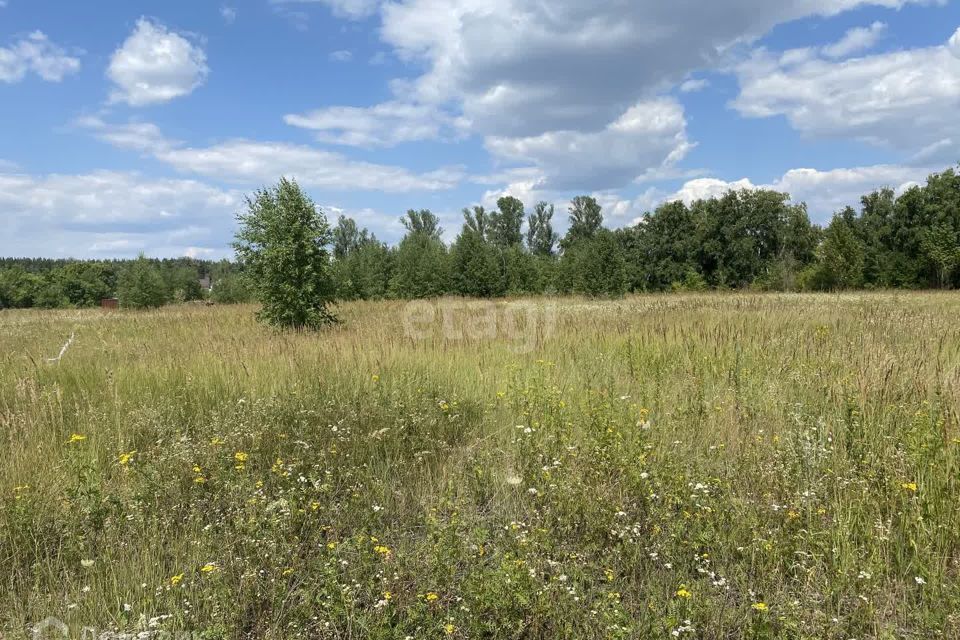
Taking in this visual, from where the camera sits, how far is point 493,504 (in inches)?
119

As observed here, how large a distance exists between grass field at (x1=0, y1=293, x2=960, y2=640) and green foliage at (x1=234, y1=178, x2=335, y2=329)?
6003 millimetres

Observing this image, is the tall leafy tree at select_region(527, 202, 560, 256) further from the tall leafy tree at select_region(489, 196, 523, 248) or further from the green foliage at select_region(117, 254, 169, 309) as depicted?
the green foliage at select_region(117, 254, 169, 309)

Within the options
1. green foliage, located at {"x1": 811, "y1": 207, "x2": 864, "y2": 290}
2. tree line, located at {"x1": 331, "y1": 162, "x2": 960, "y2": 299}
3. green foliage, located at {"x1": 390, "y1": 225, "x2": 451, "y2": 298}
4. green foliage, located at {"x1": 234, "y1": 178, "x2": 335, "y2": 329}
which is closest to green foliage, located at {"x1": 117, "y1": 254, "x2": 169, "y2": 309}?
tree line, located at {"x1": 331, "y1": 162, "x2": 960, "y2": 299}

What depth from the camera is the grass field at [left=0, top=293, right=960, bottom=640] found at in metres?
2.11

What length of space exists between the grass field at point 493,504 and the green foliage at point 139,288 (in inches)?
1529

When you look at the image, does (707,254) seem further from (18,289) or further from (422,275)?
(18,289)

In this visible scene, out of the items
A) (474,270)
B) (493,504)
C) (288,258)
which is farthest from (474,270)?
(493,504)

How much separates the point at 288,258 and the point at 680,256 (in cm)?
5188

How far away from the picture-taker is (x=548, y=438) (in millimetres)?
3590

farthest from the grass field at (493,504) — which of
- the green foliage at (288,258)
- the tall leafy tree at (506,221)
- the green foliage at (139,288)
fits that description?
the tall leafy tree at (506,221)

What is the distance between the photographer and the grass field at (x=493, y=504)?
2.11 meters

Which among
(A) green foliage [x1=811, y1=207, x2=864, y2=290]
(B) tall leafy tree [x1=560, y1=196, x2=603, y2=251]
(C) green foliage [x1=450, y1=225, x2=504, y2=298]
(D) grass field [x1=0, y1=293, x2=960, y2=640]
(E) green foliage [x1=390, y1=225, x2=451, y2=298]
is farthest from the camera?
(B) tall leafy tree [x1=560, y1=196, x2=603, y2=251]

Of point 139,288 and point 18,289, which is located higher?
point 18,289

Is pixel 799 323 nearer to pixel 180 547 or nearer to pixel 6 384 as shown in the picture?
pixel 180 547
